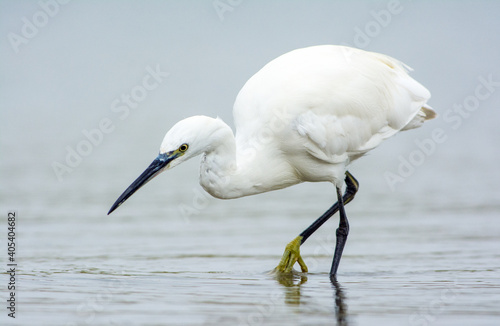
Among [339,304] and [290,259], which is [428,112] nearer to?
[290,259]

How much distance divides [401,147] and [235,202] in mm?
6109

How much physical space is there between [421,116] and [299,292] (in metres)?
3.23

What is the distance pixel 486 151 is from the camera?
17359 millimetres

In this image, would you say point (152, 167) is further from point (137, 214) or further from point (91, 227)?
point (137, 214)

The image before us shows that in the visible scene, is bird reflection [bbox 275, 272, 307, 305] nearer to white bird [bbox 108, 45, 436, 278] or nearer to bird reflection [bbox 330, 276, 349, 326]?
white bird [bbox 108, 45, 436, 278]

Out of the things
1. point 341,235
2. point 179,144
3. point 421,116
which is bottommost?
point 341,235

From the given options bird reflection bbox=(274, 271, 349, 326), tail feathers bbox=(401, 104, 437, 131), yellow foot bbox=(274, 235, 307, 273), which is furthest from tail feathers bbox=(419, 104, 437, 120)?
bird reflection bbox=(274, 271, 349, 326)

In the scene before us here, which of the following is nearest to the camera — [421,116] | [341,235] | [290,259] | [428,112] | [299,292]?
[299,292]

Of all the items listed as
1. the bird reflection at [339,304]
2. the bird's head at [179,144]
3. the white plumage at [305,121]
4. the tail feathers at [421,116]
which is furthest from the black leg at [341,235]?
the bird's head at [179,144]

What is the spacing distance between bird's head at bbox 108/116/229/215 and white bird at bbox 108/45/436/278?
0.05 feet

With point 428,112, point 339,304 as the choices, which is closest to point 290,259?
point 339,304

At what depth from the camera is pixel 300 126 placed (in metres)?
8.02

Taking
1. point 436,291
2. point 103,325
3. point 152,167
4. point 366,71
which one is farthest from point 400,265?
point 103,325

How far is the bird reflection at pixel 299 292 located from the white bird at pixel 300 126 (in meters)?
0.19
